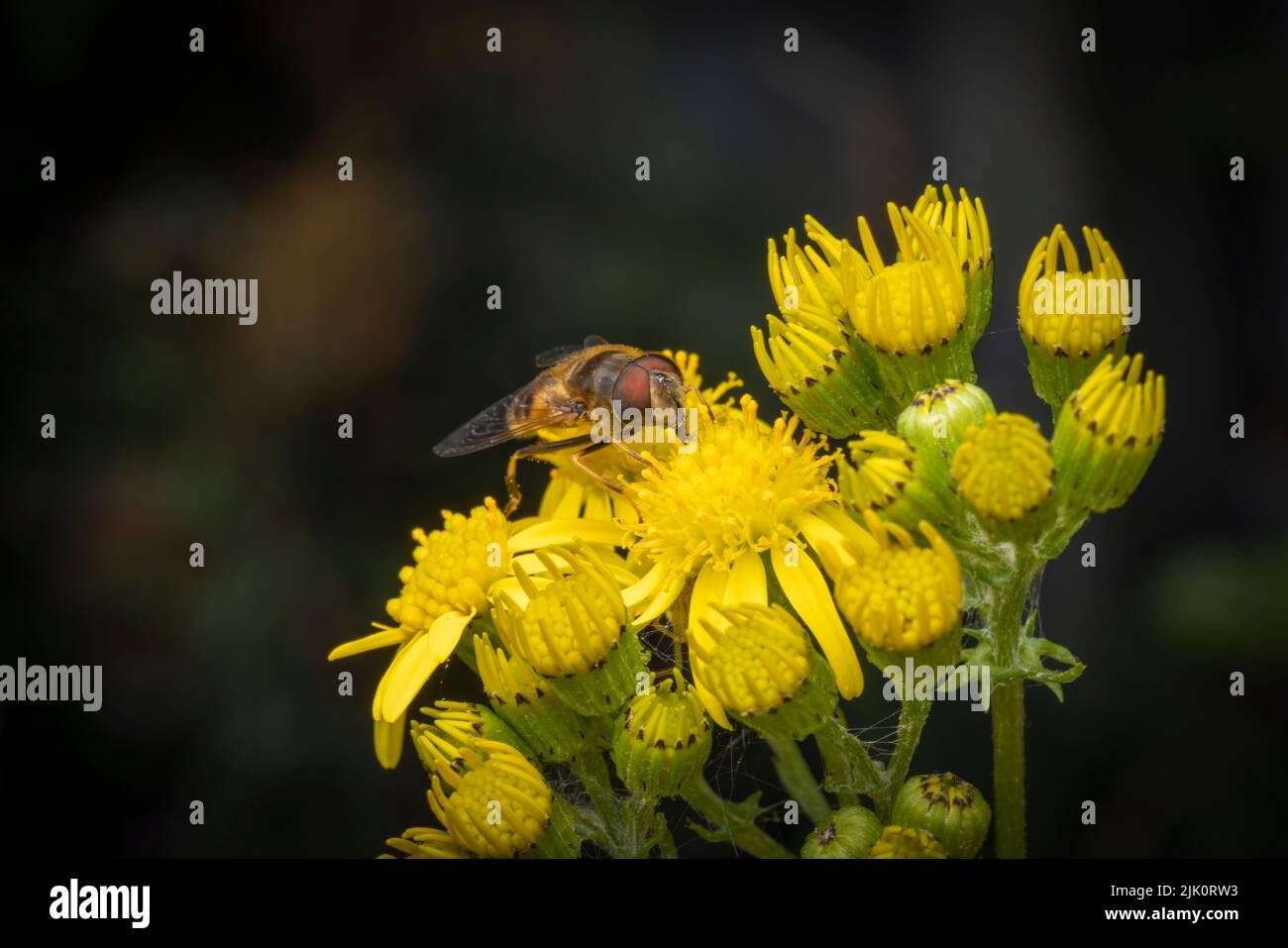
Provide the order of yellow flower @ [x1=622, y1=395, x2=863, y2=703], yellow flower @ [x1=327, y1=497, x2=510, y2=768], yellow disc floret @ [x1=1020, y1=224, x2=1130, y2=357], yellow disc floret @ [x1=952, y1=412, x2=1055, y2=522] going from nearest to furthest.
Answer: yellow disc floret @ [x1=952, y1=412, x2=1055, y2=522]
yellow disc floret @ [x1=1020, y1=224, x2=1130, y2=357]
yellow flower @ [x1=622, y1=395, x2=863, y2=703]
yellow flower @ [x1=327, y1=497, x2=510, y2=768]

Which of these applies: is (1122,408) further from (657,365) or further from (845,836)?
(657,365)

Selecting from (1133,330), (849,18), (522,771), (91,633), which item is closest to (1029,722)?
(1133,330)

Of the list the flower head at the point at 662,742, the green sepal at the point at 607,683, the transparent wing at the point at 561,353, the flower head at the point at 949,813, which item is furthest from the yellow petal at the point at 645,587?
the transparent wing at the point at 561,353

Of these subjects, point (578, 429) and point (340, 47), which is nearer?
point (578, 429)

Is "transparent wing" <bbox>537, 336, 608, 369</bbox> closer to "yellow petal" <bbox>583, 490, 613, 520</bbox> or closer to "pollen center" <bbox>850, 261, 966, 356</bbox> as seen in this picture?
"yellow petal" <bbox>583, 490, 613, 520</bbox>

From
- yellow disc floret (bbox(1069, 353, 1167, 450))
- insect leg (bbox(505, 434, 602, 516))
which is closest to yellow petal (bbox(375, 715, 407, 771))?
insect leg (bbox(505, 434, 602, 516))

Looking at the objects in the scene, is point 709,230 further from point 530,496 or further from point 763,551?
point 763,551
